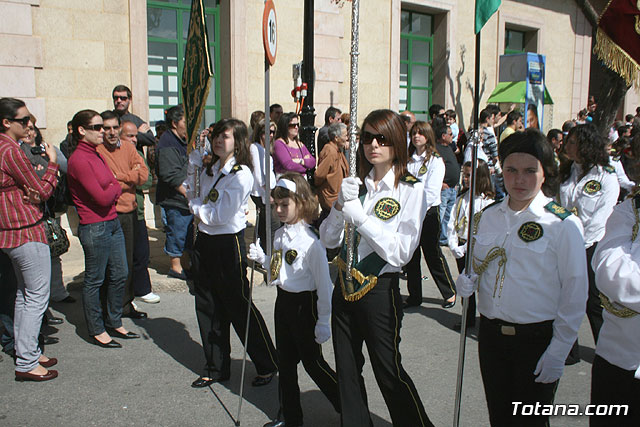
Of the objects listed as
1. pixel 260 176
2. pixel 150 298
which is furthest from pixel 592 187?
pixel 150 298

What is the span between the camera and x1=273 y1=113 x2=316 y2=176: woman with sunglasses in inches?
284

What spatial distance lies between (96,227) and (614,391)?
4000mm

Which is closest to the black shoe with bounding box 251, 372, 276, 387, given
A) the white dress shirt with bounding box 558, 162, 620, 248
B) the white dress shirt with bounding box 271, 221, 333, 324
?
the white dress shirt with bounding box 271, 221, 333, 324

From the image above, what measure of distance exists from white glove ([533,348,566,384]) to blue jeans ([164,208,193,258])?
5.08 metres

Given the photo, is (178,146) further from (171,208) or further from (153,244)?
(153,244)

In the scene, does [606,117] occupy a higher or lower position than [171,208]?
higher

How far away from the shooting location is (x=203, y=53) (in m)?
3.91

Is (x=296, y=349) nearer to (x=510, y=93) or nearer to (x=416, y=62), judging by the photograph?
(x=510, y=93)

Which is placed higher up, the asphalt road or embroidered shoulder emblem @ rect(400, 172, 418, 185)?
embroidered shoulder emblem @ rect(400, 172, 418, 185)

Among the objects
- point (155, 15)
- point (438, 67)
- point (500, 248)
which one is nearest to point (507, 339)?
point (500, 248)

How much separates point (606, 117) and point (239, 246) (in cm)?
1029

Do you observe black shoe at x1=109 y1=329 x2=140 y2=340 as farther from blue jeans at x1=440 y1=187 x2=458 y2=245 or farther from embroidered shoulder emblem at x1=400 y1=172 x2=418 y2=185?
blue jeans at x1=440 y1=187 x2=458 y2=245

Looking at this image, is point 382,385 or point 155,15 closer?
point 382,385

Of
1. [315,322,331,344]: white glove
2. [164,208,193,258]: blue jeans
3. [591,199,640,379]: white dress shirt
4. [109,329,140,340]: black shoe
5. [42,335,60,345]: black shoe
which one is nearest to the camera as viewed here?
[591,199,640,379]: white dress shirt
